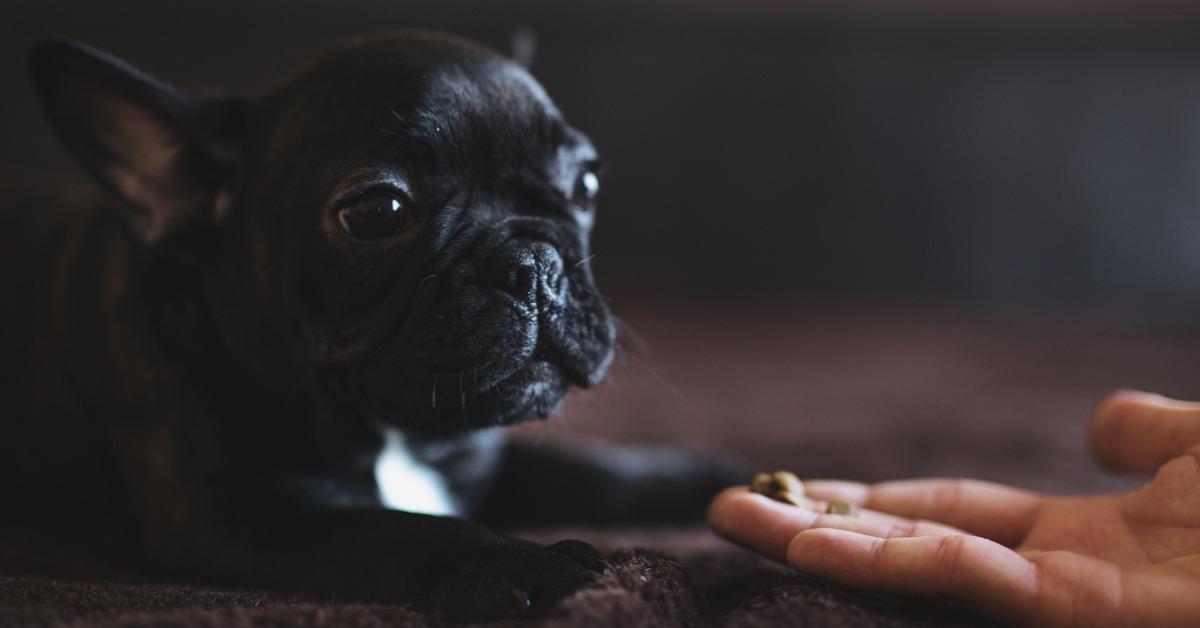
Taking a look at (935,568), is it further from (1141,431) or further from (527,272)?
(527,272)

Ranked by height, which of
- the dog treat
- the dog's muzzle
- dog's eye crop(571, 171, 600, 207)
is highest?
dog's eye crop(571, 171, 600, 207)

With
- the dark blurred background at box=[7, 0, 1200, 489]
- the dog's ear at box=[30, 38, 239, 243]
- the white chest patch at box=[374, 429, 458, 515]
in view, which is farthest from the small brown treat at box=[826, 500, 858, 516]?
the dark blurred background at box=[7, 0, 1200, 489]

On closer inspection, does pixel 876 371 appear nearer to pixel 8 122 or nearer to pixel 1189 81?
pixel 1189 81

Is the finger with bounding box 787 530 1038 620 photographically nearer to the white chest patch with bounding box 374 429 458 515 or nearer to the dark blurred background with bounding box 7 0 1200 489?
the white chest patch with bounding box 374 429 458 515

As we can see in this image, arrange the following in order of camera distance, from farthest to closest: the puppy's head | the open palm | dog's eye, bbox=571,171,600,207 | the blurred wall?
the blurred wall, dog's eye, bbox=571,171,600,207, the puppy's head, the open palm

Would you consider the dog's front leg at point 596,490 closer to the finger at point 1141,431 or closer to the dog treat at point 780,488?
the dog treat at point 780,488

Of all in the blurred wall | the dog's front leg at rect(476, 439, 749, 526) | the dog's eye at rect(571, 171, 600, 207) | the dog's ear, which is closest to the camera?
the dog's ear
